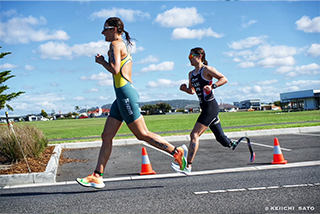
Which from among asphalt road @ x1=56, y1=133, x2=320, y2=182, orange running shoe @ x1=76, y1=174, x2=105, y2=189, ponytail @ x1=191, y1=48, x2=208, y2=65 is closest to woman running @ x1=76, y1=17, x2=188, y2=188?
orange running shoe @ x1=76, y1=174, x2=105, y2=189

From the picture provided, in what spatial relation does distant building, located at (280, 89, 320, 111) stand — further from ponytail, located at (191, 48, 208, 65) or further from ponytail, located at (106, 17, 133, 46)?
ponytail, located at (106, 17, 133, 46)

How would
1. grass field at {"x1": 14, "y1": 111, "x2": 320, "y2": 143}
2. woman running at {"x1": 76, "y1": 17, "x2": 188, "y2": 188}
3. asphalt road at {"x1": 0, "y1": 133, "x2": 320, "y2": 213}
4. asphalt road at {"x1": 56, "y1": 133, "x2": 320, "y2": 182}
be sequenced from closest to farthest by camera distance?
asphalt road at {"x1": 0, "y1": 133, "x2": 320, "y2": 213}
woman running at {"x1": 76, "y1": 17, "x2": 188, "y2": 188}
asphalt road at {"x1": 56, "y1": 133, "x2": 320, "y2": 182}
grass field at {"x1": 14, "y1": 111, "x2": 320, "y2": 143}

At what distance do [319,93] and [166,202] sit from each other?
3546 inches

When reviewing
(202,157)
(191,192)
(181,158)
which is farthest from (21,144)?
(191,192)

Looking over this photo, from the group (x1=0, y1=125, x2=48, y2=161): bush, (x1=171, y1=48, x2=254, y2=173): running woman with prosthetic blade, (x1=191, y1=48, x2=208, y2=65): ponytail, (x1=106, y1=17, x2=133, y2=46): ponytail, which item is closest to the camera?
(x1=106, y1=17, x2=133, y2=46): ponytail

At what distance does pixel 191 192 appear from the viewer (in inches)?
217

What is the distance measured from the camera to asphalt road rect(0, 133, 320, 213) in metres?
4.64

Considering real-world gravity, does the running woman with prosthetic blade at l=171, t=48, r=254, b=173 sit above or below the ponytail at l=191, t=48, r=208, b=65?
below

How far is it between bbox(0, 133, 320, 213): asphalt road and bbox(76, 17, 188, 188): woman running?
612mm

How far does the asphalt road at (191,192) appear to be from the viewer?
464cm

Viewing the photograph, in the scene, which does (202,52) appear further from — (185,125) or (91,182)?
(185,125)

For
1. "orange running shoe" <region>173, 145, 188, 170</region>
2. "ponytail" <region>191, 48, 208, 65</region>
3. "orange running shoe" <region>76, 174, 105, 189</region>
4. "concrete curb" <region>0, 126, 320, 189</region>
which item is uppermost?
"ponytail" <region>191, 48, 208, 65</region>

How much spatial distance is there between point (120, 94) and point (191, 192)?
179 cm

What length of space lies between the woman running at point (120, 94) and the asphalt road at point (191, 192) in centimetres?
61
